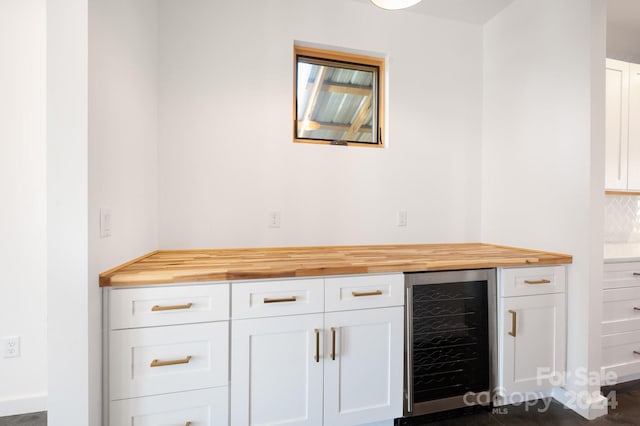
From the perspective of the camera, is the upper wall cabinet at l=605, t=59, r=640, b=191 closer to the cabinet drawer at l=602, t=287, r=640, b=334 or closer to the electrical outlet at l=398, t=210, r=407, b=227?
the cabinet drawer at l=602, t=287, r=640, b=334

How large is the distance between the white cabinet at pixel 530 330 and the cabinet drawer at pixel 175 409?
1.59 m

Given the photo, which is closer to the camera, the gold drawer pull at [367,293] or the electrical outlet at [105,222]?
the electrical outlet at [105,222]

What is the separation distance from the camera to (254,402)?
135 centimetres

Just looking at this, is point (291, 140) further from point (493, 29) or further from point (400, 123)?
point (493, 29)

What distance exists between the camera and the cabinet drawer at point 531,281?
66.7 inches

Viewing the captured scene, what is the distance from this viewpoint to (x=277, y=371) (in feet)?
4.51

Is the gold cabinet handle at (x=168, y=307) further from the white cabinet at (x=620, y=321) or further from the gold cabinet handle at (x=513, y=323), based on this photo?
the white cabinet at (x=620, y=321)
